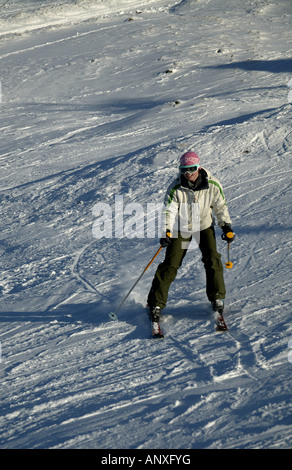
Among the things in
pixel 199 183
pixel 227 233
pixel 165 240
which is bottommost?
pixel 227 233

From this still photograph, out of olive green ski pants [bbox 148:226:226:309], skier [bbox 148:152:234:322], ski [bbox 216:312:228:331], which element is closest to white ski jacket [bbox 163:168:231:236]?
skier [bbox 148:152:234:322]

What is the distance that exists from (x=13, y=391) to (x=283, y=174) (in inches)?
239

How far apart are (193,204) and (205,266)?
2.24 ft

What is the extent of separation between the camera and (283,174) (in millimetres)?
8977

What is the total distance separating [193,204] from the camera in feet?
17.5

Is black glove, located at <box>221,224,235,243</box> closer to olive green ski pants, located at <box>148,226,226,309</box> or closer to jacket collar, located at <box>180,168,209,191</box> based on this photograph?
olive green ski pants, located at <box>148,226,226,309</box>

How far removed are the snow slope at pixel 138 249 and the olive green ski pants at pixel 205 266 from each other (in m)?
0.42

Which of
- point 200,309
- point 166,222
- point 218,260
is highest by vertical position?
point 166,222

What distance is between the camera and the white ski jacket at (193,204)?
5.28 metres

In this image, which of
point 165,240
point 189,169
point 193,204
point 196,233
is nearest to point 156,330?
point 165,240

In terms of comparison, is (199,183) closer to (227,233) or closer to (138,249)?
(227,233)

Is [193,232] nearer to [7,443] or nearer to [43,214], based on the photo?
[7,443]
